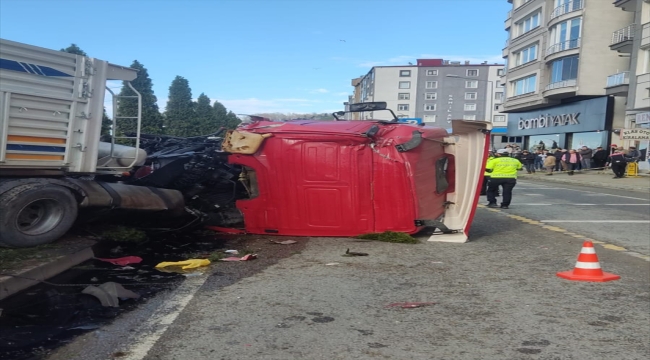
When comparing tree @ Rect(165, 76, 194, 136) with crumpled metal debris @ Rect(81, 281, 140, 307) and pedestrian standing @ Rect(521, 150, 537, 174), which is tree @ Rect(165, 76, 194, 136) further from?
crumpled metal debris @ Rect(81, 281, 140, 307)

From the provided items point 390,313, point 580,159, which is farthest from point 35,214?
point 580,159

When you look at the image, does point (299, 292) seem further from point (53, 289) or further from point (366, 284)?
point (53, 289)

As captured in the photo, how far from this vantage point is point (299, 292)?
505cm

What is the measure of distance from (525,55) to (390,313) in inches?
1690

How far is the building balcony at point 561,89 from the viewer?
35.5m

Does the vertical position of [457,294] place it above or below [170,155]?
below

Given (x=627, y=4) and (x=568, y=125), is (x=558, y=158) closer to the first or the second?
(x=568, y=125)

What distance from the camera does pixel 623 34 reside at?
32750 millimetres

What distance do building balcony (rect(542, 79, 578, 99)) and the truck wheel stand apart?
3536cm

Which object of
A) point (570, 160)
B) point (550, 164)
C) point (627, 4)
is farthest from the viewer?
point (627, 4)

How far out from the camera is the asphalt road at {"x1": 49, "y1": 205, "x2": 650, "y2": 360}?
3623 mm

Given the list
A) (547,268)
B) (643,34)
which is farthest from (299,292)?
(643,34)

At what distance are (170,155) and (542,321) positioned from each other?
5609 millimetres

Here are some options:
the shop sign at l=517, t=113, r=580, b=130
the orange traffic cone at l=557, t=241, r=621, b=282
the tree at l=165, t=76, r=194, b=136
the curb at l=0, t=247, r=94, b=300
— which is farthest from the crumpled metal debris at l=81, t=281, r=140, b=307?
the shop sign at l=517, t=113, r=580, b=130
